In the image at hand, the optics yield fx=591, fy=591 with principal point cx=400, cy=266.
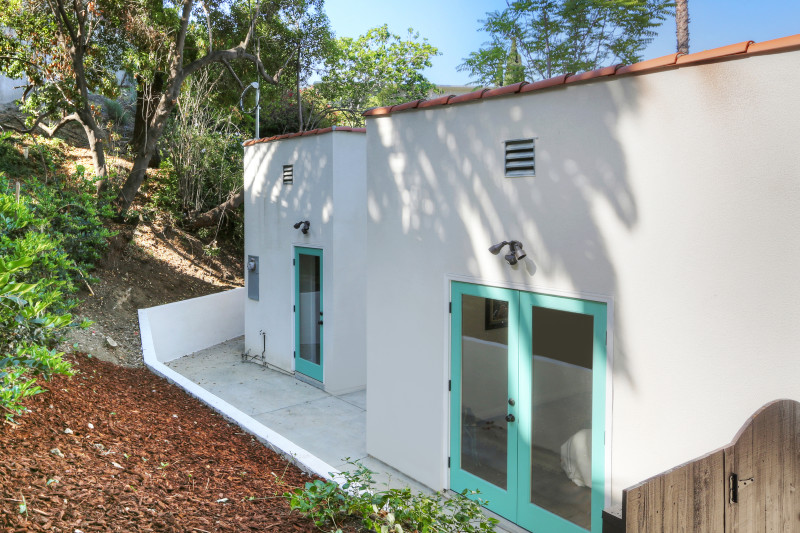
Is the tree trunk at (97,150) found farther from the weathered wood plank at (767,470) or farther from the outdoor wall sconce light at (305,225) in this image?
the weathered wood plank at (767,470)

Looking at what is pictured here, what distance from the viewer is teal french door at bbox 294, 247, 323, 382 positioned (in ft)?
30.9

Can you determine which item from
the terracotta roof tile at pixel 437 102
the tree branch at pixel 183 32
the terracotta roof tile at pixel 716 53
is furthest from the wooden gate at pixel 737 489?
the tree branch at pixel 183 32

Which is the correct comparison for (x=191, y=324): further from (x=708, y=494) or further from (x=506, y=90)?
(x=708, y=494)

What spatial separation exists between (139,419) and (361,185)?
494 centimetres

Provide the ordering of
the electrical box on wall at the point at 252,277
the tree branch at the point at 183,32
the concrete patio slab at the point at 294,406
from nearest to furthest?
the concrete patio slab at the point at 294,406 → the electrical box on wall at the point at 252,277 → the tree branch at the point at 183,32

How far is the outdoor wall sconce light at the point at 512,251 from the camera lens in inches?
193

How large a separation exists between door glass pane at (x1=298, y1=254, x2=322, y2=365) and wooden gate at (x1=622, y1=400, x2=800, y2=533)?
8.10 metres

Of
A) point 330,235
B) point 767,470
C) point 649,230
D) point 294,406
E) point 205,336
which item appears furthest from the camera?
point 205,336

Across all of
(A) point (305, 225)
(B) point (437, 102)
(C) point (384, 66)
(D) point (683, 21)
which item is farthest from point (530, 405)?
(C) point (384, 66)

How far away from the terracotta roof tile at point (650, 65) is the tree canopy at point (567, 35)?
74.3ft

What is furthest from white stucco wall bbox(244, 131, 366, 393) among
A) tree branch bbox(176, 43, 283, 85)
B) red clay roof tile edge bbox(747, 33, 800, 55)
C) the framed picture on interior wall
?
red clay roof tile edge bbox(747, 33, 800, 55)

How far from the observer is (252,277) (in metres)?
11.2

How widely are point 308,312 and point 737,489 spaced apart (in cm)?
852

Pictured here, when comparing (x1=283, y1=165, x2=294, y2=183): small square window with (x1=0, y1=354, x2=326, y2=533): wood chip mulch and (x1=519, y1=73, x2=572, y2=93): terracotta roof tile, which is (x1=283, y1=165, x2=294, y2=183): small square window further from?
(x1=519, y1=73, x2=572, y2=93): terracotta roof tile
